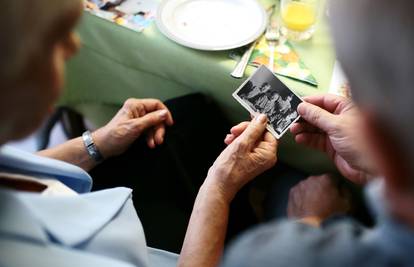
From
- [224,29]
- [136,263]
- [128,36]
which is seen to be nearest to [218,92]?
[224,29]

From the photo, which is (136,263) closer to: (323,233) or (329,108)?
(323,233)

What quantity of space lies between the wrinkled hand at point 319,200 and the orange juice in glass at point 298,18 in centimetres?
38

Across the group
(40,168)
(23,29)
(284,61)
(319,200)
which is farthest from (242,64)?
(23,29)

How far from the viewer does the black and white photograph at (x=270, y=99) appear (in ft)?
3.40

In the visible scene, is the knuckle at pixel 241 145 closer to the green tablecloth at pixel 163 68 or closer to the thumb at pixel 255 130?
the thumb at pixel 255 130

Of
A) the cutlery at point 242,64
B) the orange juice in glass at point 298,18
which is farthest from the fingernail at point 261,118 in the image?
the orange juice in glass at point 298,18

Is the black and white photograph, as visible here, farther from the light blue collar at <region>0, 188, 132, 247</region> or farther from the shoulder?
the shoulder

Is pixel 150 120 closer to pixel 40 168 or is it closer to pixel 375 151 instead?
pixel 40 168

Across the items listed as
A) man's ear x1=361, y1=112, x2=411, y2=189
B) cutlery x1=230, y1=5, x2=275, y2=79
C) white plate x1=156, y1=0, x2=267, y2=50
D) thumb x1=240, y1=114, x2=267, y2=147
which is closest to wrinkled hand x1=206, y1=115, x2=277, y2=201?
thumb x1=240, y1=114, x2=267, y2=147

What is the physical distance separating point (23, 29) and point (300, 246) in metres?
0.36

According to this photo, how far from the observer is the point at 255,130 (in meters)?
1.03

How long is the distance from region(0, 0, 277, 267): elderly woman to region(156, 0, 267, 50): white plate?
20 cm

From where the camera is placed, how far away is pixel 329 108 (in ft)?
3.31

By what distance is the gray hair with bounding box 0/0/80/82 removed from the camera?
435 millimetres
